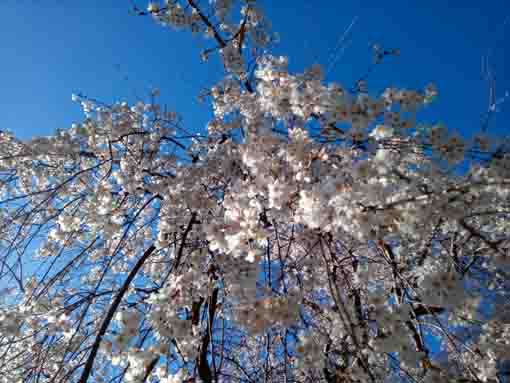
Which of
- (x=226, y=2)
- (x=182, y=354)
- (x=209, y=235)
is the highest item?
(x=226, y=2)

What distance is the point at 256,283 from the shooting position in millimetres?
2225

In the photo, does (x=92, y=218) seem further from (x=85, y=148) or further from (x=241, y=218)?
(x=241, y=218)

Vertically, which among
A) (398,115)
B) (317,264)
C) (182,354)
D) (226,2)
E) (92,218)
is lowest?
(182,354)

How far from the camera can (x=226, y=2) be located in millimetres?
4867

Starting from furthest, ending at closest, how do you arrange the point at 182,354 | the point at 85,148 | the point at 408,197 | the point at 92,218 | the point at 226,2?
the point at 226,2, the point at 85,148, the point at 92,218, the point at 182,354, the point at 408,197

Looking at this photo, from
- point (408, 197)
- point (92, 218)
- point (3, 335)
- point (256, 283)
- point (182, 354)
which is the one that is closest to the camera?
point (408, 197)

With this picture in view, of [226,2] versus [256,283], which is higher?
[226,2]

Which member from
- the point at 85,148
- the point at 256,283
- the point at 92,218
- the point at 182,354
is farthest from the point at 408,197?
the point at 85,148

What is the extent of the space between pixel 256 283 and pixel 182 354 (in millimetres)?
642

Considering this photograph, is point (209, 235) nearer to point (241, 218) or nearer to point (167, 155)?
point (241, 218)

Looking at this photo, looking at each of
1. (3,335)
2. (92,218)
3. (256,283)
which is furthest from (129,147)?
(256,283)

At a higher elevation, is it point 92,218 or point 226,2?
point 226,2

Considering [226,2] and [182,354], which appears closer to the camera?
[182,354]

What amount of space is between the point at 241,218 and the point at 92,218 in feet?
6.38
